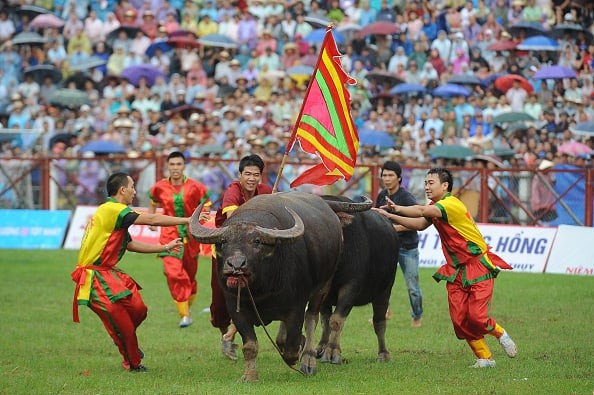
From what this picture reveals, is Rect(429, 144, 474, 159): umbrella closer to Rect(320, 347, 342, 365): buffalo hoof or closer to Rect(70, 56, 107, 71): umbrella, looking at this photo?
Rect(70, 56, 107, 71): umbrella

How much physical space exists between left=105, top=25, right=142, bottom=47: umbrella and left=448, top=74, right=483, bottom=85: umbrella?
9298mm

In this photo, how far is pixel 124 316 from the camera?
38.9ft

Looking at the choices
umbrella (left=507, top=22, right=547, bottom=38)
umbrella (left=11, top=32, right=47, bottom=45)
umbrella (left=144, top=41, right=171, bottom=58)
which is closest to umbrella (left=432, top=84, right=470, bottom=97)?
umbrella (left=507, top=22, right=547, bottom=38)

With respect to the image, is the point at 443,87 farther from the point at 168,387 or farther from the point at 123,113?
the point at 168,387

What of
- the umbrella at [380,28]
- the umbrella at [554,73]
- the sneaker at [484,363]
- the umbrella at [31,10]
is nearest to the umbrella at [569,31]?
the umbrella at [554,73]

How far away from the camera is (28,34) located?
3294 centimetres

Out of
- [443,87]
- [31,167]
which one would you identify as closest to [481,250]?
[443,87]

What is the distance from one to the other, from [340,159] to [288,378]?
342 cm

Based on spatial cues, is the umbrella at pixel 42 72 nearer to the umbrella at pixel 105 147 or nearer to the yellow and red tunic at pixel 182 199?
the umbrella at pixel 105 147

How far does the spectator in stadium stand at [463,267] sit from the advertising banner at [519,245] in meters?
10.2

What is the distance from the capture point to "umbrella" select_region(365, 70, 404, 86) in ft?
93.4

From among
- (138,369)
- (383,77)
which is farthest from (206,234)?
(383,77)

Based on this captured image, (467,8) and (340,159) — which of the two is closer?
(340,159)

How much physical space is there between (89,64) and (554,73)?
12259 mm
